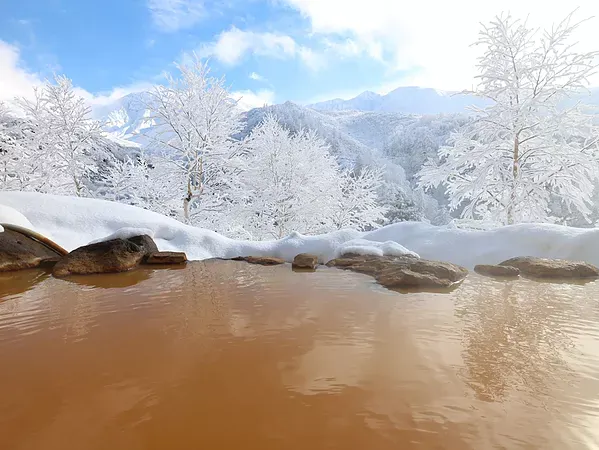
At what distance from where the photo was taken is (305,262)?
19.6 ft

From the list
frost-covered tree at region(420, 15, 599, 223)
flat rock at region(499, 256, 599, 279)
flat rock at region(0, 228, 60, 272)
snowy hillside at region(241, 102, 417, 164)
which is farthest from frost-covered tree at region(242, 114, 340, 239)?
snowy hillside at region(241, 102, 417, 164)

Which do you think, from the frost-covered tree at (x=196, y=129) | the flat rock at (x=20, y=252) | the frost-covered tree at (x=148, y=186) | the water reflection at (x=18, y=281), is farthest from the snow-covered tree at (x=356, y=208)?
the water reflection at (x=18, y=281)

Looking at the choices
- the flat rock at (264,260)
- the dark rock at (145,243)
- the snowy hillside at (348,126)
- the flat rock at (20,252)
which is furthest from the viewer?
the snowy hillside at (348,126)

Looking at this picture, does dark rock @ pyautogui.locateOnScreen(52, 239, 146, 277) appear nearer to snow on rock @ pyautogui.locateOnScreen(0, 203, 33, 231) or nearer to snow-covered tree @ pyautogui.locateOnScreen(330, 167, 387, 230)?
snow on rock @ pyautogui.locateOnScreen(0, 203, 33, 231)

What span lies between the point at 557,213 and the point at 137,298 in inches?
1223

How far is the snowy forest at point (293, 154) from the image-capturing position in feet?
28.4

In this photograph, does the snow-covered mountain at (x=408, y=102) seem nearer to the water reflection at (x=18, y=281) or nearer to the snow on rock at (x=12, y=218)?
the snow on rock at (x=12, y=218)

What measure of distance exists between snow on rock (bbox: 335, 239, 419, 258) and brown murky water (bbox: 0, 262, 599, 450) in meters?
2.10

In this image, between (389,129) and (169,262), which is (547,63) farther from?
(389,129)

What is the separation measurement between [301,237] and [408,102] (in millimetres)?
86774

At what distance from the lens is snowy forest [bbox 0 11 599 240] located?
341 inches

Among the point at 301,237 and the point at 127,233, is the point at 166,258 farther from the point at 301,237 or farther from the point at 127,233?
the point at 301,237

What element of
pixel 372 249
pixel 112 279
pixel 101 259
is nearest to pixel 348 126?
pixel 372 249

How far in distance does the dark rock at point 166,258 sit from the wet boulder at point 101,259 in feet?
0.71
